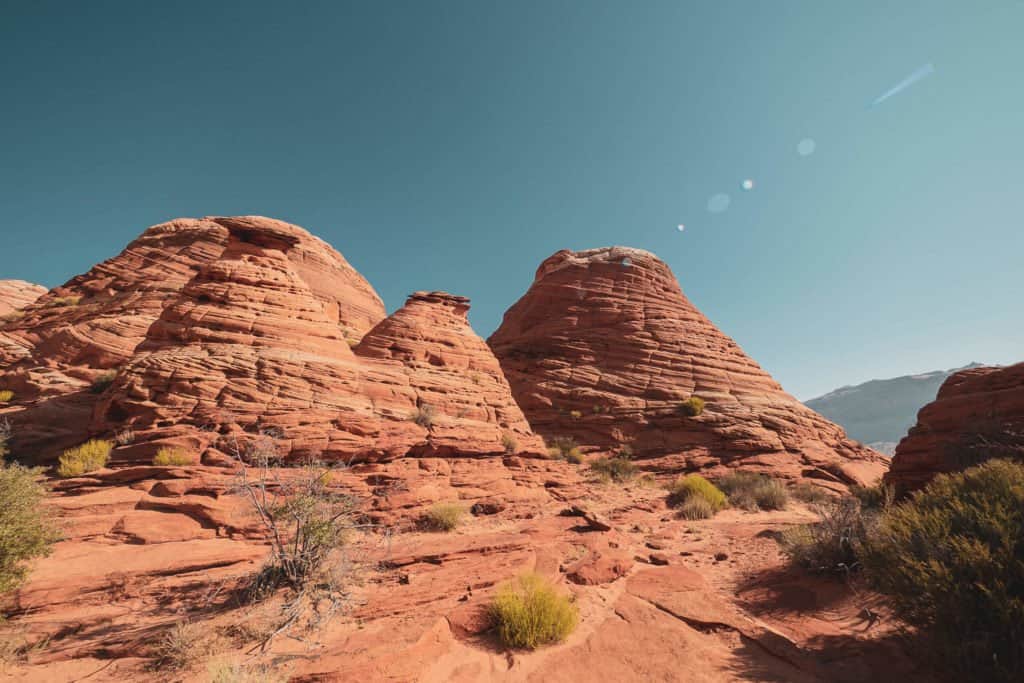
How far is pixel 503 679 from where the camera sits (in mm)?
3760

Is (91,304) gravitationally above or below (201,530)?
above

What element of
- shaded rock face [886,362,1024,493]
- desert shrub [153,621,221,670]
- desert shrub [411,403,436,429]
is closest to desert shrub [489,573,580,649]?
desert shrub [153,621,221,670]

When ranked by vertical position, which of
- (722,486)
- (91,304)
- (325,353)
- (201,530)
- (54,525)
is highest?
(91,304)

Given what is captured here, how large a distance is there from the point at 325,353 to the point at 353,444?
3.41 meters

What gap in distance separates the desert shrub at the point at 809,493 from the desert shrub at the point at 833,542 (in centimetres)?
948

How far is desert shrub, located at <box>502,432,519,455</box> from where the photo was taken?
40.6ft

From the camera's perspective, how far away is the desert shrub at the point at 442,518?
8008 mm

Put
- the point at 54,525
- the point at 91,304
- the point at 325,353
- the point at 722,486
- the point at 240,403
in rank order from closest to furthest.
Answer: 1. the point at 54,525
2. the point at 240,403
3. the point at 325,353
4. the point at 722,486
5. the point at 91,304

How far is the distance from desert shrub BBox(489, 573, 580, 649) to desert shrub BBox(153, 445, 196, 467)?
6.82 metres

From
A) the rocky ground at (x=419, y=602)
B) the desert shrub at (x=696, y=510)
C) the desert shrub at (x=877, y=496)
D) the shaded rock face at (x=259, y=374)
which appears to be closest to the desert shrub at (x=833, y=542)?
the rocky ground at (x=419, y=602)

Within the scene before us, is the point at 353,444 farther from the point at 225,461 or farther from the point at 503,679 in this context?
the point at 503,679

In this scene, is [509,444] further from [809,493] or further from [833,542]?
[809,493]

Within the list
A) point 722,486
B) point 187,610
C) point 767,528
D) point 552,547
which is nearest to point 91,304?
point 187,610

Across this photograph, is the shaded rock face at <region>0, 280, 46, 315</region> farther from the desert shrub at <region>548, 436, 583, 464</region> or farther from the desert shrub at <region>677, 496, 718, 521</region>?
the desert shrub at <region>677, 496, 718, 521</region>
